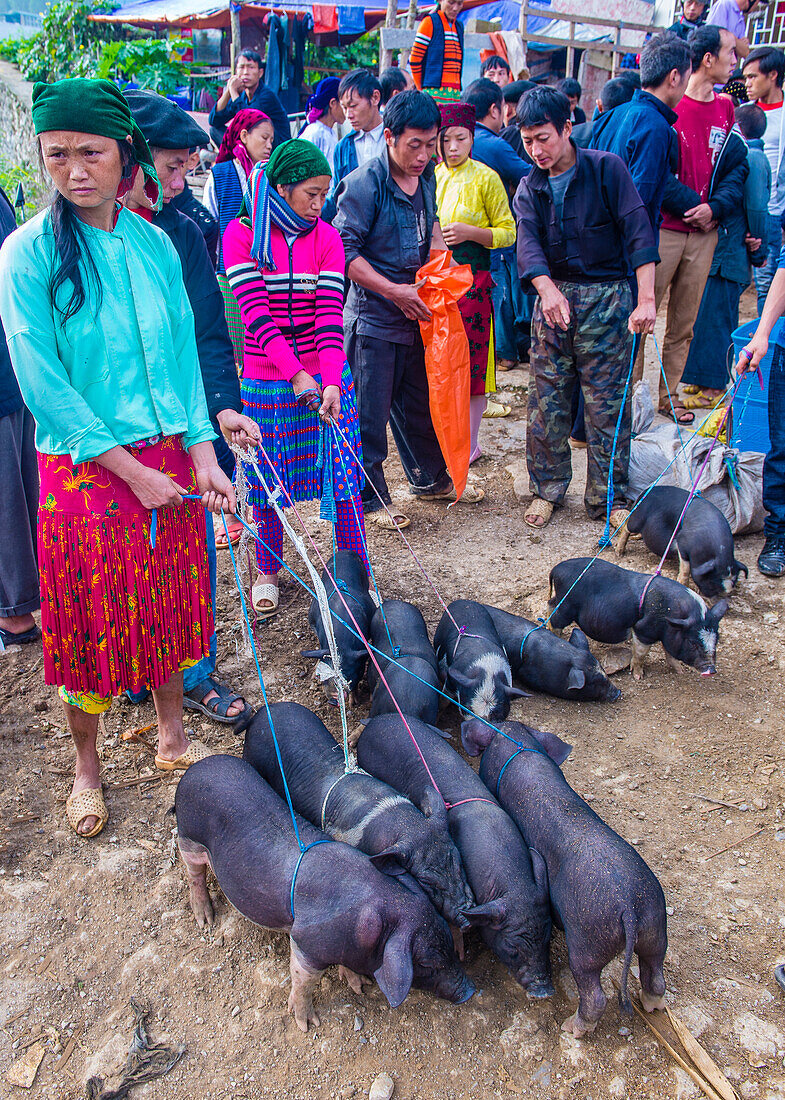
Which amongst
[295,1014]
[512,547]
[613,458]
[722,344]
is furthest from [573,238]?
[295,1014]

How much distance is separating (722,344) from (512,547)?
332 centimetres

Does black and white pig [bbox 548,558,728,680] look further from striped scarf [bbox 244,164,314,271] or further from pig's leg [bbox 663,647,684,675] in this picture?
striped scarf [bbox 244,164,314,271]

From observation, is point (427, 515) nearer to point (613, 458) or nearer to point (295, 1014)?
point (613, 458)

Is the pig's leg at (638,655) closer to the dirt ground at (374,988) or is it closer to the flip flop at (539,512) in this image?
the dirt ground at (374,988)

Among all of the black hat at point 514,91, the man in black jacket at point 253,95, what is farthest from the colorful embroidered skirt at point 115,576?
the black hat at point 514,91

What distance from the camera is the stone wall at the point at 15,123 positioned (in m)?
16.6

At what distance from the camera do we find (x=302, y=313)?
3.90 m

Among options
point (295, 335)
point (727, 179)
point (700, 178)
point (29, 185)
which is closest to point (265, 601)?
point (295, 335)

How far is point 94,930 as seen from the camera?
2693 mm

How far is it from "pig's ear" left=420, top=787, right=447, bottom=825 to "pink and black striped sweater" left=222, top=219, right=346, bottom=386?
2.06m

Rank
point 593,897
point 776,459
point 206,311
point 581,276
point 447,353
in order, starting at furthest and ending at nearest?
point 447,353 < point 581,276 < point 776,459 < point 206,311 < point 593,897

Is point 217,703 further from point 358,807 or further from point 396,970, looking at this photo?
point 396,970

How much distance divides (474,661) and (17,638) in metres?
2.44

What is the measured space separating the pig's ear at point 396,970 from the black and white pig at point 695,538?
298cm
